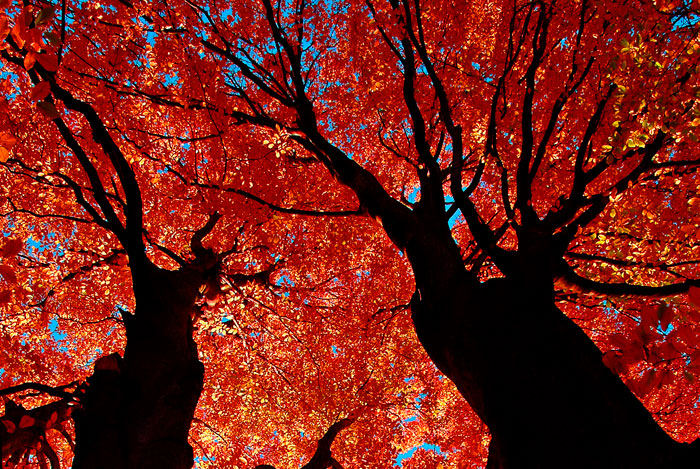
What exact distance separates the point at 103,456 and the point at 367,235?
811 centimetres

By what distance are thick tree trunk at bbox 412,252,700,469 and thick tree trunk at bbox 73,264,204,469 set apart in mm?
2327

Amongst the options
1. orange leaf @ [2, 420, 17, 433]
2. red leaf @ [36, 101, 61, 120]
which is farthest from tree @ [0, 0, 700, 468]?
orange leaf @ [2, 420, 17, 433]

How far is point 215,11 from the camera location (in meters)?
7.62

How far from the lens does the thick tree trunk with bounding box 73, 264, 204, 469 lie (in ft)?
10.4

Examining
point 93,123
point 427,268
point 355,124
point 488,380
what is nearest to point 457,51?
point 355,124

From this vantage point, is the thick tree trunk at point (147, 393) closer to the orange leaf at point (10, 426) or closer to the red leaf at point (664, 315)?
the orange leaf at point (10, 426)

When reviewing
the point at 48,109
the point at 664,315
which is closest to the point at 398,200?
the point at 664,315

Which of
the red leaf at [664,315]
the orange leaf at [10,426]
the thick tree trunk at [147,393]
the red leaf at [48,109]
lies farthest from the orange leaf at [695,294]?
the orange leaf at [10,426]

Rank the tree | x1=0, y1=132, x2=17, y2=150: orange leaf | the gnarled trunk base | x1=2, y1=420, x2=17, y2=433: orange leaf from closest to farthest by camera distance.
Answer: x1=0, y1=132, x2=17, y2=150: orange leaf, the gnarled trunk base, the tree, x1=2, y1=420, x2=17, y2=433: orange leaf

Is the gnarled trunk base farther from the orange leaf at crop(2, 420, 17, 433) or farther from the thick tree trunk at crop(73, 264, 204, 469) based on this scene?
the orange leaf at crop(2, 420, 17, 433)

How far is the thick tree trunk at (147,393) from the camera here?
318 cm

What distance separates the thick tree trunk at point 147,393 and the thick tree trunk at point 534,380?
2327mm

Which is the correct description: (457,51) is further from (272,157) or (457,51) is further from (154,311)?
(154,311)

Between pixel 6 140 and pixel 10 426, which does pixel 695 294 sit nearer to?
pixel 6 140
